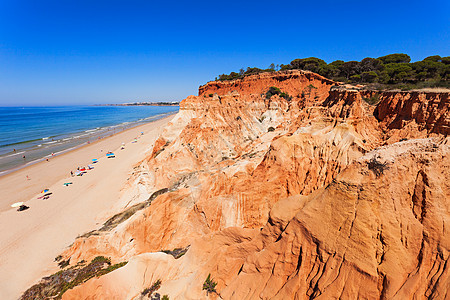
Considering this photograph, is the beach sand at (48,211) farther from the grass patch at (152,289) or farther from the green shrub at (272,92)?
the green shrub at (272,92)

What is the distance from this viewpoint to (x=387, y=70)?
129ft

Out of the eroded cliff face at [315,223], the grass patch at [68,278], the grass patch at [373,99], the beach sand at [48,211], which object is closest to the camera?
the eroded cliff face at [315,223]

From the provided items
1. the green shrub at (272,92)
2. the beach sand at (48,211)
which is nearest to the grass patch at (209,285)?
the beach sand at (48,211)

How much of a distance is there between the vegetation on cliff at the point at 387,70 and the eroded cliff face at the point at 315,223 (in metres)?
15.0

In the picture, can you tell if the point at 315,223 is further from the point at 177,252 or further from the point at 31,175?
the point at 31,175

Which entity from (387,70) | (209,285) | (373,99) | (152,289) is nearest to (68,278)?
(152,289)

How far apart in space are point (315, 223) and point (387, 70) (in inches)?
1811

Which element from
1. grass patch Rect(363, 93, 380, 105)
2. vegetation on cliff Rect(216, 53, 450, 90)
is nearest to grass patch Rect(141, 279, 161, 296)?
grass patch Rect(363, 93, 380, 105)

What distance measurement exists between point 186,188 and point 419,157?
1403 centimetres

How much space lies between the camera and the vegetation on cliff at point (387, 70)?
31.9m

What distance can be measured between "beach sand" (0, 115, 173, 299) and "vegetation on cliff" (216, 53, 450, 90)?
132 feet

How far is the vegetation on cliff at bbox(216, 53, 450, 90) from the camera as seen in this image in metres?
31.9

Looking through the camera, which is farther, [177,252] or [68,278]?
[68,278]

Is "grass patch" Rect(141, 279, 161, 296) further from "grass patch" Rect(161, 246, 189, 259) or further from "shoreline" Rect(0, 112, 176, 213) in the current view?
"shoreline" Rect(0, 112, 176, 213)
